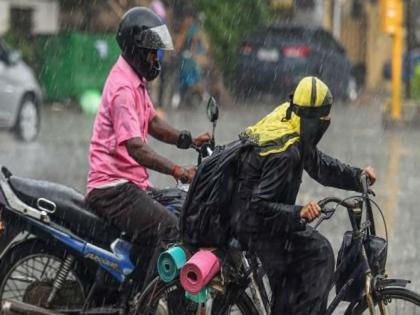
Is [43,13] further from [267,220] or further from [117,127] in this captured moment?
[267,220]

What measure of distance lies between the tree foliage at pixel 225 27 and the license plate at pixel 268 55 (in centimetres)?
106

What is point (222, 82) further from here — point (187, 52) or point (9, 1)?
point (9, 1)

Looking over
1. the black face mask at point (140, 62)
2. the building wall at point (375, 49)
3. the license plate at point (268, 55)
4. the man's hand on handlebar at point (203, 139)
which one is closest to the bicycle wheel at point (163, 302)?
the man's hand on handlebar at point (203, 139)

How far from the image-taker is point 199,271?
542cm

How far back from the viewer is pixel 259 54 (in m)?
25.7

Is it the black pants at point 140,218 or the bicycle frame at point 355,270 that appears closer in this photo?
the bicycle frame at point 355,270

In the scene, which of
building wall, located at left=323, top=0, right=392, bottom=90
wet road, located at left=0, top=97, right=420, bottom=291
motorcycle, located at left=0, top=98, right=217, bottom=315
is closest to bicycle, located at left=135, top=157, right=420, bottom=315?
motorcycle, located at left=0, top=98, right=217, bottom=315

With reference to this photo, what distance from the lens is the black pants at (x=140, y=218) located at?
6.09m

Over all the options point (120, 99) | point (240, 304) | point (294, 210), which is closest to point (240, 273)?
point (240, 304)

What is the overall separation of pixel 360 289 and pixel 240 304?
58cm

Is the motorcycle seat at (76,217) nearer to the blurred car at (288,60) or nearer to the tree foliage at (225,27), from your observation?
the blurred car at (288,60)

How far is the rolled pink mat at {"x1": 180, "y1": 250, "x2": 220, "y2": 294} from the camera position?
5426 millimetres

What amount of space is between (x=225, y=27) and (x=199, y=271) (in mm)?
21575

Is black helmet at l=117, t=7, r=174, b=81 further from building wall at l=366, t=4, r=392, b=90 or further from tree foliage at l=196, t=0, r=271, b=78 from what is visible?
building wall at l=366, t=4, r=392, b=90
